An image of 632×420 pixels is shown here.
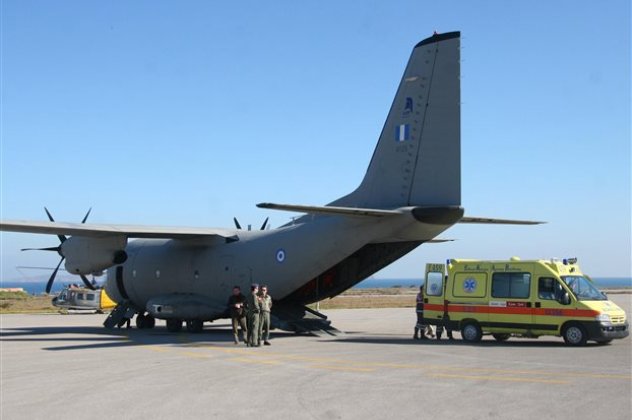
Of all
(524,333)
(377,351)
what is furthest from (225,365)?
(524,333)

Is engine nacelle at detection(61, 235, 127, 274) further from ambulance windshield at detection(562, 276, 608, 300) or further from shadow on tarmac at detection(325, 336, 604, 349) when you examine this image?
ambulance windshield at detection(562, 276, 608, 300)

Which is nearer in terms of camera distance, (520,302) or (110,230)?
(520,302)

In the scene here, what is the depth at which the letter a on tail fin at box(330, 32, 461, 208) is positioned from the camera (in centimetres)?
1909

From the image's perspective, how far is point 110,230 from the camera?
21.8 m

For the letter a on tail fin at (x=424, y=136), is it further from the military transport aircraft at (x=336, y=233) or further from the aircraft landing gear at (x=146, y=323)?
the aircraft landing gear at (x=146, y=323)

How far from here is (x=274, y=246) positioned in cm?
2216

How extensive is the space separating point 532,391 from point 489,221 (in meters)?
11.5

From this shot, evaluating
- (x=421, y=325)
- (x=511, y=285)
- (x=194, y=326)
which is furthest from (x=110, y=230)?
(x=511, y=285)

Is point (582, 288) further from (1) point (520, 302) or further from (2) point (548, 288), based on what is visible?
(1) point (520, 302)

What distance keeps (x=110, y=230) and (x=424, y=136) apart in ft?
32.5

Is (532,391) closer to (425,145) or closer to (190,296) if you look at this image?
(425,145)

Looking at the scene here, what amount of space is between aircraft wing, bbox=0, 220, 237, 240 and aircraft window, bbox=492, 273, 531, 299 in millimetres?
9210

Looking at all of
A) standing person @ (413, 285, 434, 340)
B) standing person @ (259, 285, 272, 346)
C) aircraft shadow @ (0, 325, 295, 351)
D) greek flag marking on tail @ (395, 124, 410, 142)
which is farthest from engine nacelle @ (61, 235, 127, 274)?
standing person @ (413, 285, 434, 340)

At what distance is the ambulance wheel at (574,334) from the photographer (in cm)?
1744
